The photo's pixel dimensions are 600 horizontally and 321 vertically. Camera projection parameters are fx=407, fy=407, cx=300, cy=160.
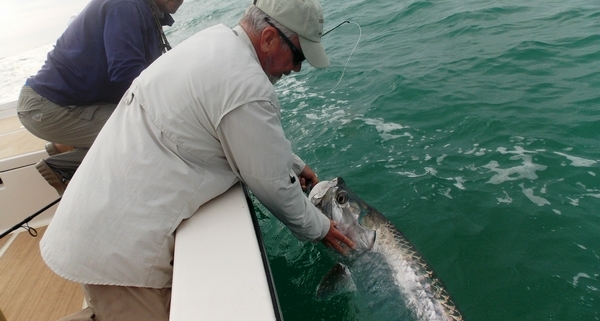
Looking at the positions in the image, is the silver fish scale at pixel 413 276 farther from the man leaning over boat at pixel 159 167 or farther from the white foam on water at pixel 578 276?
the man leaning over boat at pixel 159 167

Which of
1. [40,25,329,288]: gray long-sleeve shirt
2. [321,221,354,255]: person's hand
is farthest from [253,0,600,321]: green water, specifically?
[40,25,329,288]: gray long-sleeve shirt

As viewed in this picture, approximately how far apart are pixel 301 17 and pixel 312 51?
23 cm

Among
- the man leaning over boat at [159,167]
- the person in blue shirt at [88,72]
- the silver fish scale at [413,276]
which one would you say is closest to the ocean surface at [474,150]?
the silver fish scale at [413,276]

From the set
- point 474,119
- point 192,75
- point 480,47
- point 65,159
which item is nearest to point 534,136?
point 474,119

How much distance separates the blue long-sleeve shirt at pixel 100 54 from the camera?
318cm

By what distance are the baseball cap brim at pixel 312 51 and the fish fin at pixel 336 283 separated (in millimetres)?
1603

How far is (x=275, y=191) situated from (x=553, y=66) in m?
6.04

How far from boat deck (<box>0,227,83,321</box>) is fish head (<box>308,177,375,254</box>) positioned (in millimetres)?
2091

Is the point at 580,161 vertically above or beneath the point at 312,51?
beneath

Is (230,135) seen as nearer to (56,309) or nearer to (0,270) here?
(56,309)

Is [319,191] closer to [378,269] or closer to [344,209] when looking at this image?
[344,209]

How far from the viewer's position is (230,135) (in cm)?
194

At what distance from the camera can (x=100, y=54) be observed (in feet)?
11.0

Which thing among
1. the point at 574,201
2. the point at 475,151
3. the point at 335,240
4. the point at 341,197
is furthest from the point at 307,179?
the point at 574,201
